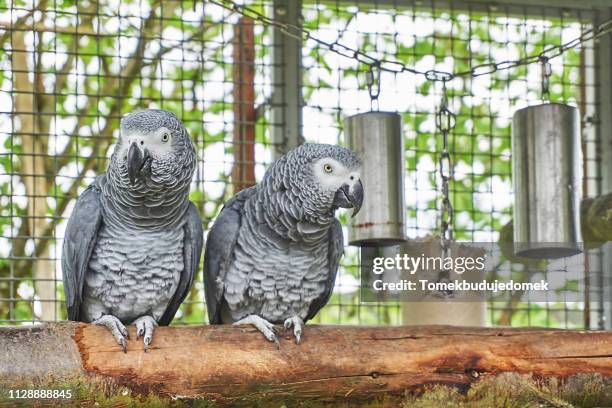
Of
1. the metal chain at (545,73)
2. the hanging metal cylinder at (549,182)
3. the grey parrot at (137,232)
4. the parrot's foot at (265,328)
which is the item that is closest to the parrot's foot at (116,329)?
the grey parrot at (137,232)

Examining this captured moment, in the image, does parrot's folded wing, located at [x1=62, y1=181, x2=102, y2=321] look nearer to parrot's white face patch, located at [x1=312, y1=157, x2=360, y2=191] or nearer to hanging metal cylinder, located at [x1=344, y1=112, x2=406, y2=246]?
parrot's white face patch, located at [x1=312, y1=157, x2=360, y2=191]

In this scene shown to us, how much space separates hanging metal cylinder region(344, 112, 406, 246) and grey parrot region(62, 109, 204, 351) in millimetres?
690

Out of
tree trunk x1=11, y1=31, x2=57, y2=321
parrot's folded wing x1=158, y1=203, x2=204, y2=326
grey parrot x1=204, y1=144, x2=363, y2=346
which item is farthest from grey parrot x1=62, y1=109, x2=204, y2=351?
tree trunk x1=11, y1=31, x2=57, y2=321

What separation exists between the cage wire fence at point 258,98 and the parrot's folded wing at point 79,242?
816mm

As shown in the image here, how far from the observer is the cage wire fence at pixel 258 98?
3930 mm

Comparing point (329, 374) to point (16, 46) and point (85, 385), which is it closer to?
point (85, 385)

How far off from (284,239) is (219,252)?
0.74 ft

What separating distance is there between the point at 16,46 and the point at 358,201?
245 cm

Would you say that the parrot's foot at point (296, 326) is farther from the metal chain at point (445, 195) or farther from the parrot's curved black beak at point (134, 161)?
the metal chain at point (445, 195)

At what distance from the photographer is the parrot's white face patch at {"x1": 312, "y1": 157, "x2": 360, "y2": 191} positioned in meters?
2.81

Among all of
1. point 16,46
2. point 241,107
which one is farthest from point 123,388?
point 16,46

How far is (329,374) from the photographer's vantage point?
8.41 ft

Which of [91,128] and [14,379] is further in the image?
[91,128]

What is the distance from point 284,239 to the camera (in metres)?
2.97
